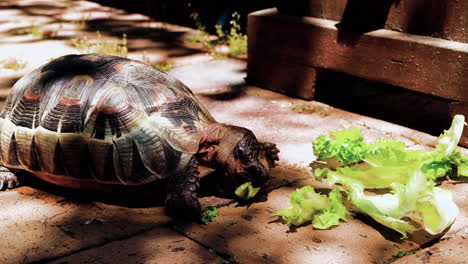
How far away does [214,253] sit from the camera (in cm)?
248

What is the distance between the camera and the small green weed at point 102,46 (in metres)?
5.55

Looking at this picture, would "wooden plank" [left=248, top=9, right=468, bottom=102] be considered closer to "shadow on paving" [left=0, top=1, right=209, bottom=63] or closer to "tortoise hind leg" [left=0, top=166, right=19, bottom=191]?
"shadow on paving" [left=0, top=1, right=209, bottom=63]

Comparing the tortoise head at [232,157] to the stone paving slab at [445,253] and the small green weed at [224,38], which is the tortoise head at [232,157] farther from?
the small green weed at [224,38]

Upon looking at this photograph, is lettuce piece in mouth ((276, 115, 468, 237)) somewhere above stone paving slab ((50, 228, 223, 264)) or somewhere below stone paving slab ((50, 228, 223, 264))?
above

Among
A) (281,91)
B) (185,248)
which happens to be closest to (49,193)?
(185,248)

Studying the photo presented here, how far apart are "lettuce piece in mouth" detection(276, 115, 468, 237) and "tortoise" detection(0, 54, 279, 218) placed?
0.36 metres

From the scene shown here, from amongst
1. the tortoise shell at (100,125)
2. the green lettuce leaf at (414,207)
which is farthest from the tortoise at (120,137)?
the green lettuce leaf at (414,207)

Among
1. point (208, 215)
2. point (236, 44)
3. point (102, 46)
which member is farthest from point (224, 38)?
point (208, 215)

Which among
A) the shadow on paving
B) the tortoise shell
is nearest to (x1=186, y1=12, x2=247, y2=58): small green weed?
the shadow on paving

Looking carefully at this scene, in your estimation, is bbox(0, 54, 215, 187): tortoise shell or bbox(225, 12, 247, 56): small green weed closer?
bbox(0, 54, 215, 187): tortoise shell

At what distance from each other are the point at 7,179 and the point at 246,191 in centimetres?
137

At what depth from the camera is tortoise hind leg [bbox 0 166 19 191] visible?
10.3 feet

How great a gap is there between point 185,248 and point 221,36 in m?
4.23

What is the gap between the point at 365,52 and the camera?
4.04 m
